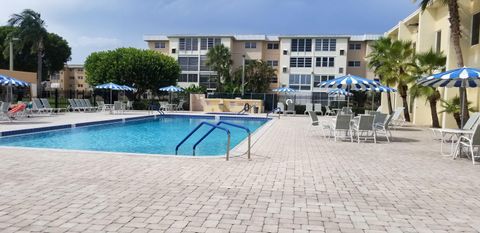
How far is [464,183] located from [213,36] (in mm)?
50221

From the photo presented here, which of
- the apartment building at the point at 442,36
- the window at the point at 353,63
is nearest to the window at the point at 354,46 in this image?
the window at the point at 353,63

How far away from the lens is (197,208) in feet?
14.9

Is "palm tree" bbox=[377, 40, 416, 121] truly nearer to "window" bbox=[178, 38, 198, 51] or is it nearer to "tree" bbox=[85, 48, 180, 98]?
"tree" bbox=[85, 48, 180, 98]

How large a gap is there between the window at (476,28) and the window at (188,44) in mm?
41980

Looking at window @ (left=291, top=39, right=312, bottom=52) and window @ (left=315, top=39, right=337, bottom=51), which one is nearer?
window @ (left=315, top=39, right=337, bottom=51)

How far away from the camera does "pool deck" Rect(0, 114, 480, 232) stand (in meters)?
4.05

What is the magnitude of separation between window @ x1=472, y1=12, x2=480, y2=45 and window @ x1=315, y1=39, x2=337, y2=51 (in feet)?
113

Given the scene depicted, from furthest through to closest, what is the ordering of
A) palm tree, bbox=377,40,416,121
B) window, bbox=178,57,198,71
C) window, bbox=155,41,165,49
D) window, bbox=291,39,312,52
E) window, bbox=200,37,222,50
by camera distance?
window, bbox=155,41,165,49, window, bbox=178,57,198,71, window, bbox=200,37,222,50, window, bbox=291,39,312,52, palm tree, bbox=377,40,416,121

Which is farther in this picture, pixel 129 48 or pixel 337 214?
pixel 129 48

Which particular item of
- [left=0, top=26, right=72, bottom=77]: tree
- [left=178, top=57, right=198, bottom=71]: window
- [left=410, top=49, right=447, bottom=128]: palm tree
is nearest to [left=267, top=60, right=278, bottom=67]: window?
[left=178, top=57, right=198, bottom=71]: window

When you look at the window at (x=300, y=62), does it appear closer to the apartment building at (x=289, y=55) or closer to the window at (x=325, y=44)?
the apartment building at (x=289, y=55)

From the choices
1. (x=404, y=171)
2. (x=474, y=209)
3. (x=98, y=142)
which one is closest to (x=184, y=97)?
(x=98, y=142)

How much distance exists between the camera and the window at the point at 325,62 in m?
51.4

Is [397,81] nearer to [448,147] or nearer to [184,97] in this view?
[448,147]
